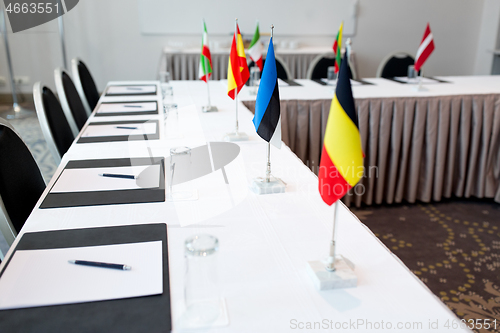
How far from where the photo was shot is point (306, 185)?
1.45m

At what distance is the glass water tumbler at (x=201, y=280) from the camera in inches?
29.8

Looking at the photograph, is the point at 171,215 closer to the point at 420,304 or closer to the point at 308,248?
the point at 308,248

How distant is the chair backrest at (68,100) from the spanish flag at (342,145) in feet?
6.25

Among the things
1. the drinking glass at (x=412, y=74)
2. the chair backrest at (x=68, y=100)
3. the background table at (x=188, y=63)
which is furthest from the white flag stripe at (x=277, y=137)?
the background table at (x=188, y=63)

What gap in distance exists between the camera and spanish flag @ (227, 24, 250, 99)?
1.96m

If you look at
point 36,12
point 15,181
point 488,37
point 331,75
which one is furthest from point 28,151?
point 488,37

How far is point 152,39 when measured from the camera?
5875 mm

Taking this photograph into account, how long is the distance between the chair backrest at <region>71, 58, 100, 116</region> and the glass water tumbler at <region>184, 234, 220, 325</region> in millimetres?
2448

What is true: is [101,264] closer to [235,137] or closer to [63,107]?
[235,137]

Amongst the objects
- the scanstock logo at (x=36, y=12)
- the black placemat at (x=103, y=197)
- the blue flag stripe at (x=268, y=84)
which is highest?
the scanstock logo at (x=36, y=12)

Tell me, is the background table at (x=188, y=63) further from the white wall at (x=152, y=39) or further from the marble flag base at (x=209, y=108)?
the marble flag base at (x=209, y=108)

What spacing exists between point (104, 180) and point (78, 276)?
0.59m

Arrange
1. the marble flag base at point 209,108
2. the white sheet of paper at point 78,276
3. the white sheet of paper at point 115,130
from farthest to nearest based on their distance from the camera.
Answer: the marble flag base at point 209,108 → the white sheet of paper at point 115,130 → the white sheet of paper at point 78,276

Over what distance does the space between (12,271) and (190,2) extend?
5327 millimetres
